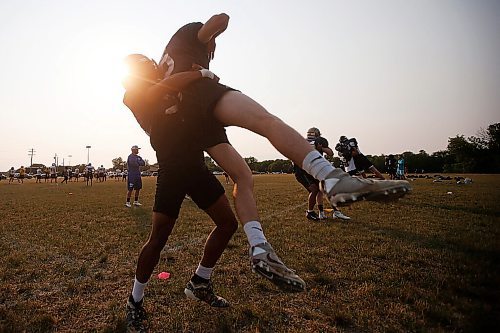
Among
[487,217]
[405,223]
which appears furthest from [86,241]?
[487,217]

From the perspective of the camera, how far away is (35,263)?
4.94 metres

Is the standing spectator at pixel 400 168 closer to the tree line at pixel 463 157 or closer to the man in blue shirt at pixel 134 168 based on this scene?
the man in blue shirt at pixel 134 168

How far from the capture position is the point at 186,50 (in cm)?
266

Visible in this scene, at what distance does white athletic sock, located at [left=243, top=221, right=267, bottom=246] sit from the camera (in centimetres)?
248

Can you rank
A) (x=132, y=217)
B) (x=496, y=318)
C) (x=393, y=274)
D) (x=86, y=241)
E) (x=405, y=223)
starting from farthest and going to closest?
(x=132, y=217), (x=405, y=223), (x=86, y=241), (x=393, y=274), (x=496, y=318)

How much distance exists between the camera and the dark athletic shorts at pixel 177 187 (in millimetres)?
2797

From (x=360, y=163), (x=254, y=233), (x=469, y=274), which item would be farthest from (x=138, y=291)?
(x=360, y=163)

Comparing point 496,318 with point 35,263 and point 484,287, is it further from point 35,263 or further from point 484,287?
point 35,263

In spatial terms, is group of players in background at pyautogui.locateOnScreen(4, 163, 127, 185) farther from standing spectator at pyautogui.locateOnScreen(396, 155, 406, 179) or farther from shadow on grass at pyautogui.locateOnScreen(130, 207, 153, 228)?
standing spectator at pyautogui.locateOnScreen(396, 155, 406, 179)

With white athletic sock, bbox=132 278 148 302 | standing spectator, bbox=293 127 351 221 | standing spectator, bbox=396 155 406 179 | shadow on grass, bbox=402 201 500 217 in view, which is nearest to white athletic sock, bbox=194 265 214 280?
white athletic sock, bbox=132 278 148 302

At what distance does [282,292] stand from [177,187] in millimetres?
1668

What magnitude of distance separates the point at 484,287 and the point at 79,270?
15.8 ft

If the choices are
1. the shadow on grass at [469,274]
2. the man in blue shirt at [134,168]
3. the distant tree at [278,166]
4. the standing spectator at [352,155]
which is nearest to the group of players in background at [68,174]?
the man in blue shirt at [134,168]

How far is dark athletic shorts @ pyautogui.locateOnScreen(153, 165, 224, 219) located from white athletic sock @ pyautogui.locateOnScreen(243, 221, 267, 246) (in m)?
0.58
